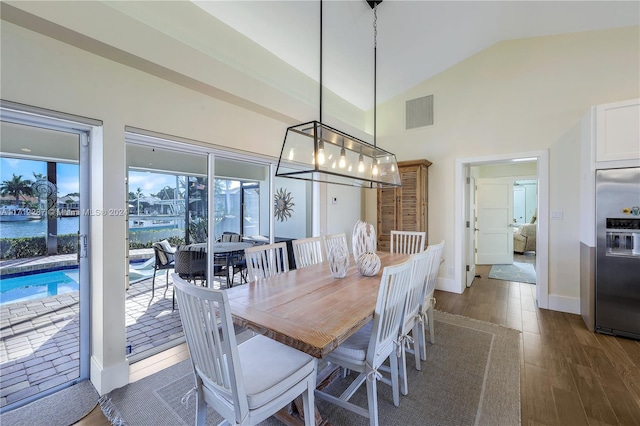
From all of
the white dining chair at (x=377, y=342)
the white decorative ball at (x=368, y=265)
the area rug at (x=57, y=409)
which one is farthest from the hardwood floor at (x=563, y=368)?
the white decorative ball at (x=368, y=265)

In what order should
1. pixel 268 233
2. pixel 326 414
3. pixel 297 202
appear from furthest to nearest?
pixel 297 202, pixel 268 233, pixel 326 414

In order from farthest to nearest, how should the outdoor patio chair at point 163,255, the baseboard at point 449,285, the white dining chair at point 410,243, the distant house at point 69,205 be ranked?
the baseboard at point 449,285 → the white dining chair at point 410,243 → the outdoor patio chair at point 163,255 → the distant house at point 69,205

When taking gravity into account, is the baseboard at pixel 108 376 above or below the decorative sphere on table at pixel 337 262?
below

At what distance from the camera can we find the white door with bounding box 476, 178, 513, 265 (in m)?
6.20

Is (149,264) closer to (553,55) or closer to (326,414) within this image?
(326,414)

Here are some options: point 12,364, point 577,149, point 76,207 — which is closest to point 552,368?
point 577,149

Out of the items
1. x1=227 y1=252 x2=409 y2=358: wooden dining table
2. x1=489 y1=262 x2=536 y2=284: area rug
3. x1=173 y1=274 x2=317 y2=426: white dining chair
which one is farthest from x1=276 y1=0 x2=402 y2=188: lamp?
x1=489 y1=262 x2=536 y2=284: area rug

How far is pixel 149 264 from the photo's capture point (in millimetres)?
3400

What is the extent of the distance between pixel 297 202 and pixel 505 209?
5.12 meters

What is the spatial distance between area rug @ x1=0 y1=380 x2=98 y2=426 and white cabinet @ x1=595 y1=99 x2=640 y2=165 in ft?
17.0

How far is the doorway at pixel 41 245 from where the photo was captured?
1.90 meters

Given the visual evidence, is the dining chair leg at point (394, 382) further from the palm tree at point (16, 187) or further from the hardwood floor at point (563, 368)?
the palm tree at point (16, 187)

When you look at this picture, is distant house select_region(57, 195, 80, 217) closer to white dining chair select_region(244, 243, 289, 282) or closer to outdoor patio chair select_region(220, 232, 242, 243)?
white dining chair select_region(244, 243, 289, 282)

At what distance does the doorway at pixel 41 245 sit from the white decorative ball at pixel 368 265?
2192mm
